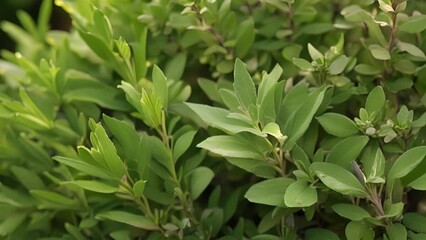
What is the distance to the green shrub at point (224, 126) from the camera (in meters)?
0.77

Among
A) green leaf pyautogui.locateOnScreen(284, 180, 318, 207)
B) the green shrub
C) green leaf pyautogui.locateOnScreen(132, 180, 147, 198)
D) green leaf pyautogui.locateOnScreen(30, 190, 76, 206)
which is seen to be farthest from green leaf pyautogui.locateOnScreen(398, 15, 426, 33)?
green leaf pyautogui.locateOnScreen(30, 190, 76, 206)

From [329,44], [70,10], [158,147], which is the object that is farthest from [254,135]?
[70,10]

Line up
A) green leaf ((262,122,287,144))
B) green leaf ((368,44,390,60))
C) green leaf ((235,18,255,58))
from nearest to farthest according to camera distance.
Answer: green leaf ((262,122,287,144)) → green leaf ((368,44,390,60)) → green leaf ((235,18,255,58))

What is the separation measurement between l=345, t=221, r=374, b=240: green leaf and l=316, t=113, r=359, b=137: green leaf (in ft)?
0.33

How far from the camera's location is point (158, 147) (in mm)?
844

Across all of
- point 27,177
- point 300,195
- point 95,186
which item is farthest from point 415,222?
point 27,177

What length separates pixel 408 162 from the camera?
0.74m

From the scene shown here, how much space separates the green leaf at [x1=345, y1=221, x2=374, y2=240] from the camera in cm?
77

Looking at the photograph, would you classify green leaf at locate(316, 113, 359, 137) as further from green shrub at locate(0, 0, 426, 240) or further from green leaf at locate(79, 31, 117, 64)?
green leaf at locate(79, 31, 117, 64)

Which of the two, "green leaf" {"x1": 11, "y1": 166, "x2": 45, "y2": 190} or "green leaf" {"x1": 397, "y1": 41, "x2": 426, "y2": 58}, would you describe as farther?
"green leaf" {"x1": 11, "y1": 166, "x2": 45, "y2": 190}

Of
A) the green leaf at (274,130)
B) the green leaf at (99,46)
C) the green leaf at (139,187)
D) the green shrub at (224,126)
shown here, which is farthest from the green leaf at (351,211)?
the green leaf at (99,46)

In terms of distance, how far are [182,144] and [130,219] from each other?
11cm

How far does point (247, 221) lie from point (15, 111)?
33 centimetres

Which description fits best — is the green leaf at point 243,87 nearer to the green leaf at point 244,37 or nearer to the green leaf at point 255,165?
the green leaf at point 255,165
